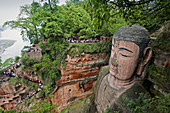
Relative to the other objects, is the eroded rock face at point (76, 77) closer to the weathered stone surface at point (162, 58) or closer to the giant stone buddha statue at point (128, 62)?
the giant stone buddha statue at point (128, 62)

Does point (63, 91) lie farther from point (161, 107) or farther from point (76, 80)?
point (161, 107)

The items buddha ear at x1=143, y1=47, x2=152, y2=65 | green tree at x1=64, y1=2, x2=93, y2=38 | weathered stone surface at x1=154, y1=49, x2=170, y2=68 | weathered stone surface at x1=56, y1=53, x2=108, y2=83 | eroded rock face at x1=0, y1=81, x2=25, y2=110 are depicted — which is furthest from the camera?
green tree at x1=64, y1=2, x2=93, y2=38

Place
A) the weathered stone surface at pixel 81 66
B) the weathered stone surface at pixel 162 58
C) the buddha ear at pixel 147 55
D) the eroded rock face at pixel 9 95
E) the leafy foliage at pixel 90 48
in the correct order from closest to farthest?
1. the weathered stone surface at pixel 162 58
2. the buddha ear at pixel 147 55
3. the eroded rock face at pixel 9 95
4. the leafy foliage at pixel 90 48
5. the weathered stone surface at pixel 81 66

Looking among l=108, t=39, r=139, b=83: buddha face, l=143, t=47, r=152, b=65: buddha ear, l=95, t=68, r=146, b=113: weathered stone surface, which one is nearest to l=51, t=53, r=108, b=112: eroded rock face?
l=95, t=68, r=146, b=113: weathered stone surface

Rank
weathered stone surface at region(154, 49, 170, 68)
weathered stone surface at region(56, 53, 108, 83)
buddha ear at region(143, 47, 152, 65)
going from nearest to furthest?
weathered stone surface at region(154, 49, 170, 68), buddha ear at region(143, 47, 152, 65), weathered stone surface at region(56, 53, 108, 83)

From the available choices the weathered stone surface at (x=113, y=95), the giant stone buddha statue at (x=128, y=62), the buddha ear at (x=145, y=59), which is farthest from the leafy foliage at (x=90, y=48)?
the buddha ear at (x=145, y=59)

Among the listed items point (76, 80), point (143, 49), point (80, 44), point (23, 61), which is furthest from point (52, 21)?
point (143, 49)

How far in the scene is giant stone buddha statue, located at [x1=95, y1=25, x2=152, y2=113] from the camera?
2.85 metres

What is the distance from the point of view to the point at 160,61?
2574 mm

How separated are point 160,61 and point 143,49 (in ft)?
1.87

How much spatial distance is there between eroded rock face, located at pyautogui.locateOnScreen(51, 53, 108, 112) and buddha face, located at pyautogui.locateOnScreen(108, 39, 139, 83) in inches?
226

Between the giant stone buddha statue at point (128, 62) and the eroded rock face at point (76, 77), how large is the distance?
561cm

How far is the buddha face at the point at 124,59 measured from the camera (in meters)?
2.90

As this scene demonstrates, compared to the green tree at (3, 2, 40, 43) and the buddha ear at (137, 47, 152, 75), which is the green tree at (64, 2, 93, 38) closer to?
the green tree at (3, 2, 40, 43)
